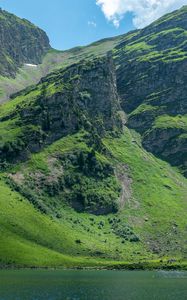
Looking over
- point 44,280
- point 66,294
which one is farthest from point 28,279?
point 66,294

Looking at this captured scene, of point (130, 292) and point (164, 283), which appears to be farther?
point (164, 283)

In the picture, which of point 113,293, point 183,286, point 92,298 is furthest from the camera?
point 183,286

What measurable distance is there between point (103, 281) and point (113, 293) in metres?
36.9

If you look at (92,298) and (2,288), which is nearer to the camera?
(92,298)

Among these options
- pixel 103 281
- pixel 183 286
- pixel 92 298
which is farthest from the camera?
pixel 103 281

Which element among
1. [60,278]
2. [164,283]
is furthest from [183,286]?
[60,278]

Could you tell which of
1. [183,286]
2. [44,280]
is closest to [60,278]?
[44,280]

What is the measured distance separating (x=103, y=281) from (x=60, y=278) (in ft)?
53.8

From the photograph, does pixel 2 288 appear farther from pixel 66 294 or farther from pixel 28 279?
pixel 28 279

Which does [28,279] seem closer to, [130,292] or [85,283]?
[85,283]

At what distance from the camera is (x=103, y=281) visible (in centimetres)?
18125

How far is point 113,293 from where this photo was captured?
14488 cm

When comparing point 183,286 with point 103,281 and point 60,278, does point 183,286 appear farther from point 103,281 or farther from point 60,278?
point 60,278

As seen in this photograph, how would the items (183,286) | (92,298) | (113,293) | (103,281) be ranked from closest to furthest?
(92,298), (113,293), (183,286), (103,281)
